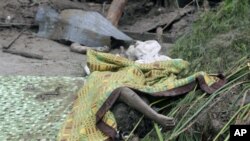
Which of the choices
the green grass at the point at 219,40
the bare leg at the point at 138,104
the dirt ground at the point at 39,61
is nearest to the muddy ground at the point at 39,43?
the dirt ground at the point at 39,61

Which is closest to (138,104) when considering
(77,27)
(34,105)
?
(34,105)

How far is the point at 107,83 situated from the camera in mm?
4551

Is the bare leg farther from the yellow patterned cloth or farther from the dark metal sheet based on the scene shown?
the dark metal sheet

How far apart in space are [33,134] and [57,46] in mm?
3799

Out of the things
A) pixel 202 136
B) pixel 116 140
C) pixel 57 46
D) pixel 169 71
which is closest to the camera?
pixel 202 136

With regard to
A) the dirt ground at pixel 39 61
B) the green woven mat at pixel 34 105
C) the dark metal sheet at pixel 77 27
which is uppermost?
the dark metal sheet at pixel 77 27

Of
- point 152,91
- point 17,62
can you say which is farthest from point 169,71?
point 17,62

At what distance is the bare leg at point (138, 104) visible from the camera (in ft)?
13.7

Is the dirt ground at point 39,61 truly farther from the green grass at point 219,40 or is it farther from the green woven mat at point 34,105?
the green grass at point 219,40

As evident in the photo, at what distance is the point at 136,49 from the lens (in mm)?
6836

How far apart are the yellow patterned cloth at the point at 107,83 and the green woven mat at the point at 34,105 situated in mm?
188

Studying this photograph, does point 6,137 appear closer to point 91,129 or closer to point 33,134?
point 33,134

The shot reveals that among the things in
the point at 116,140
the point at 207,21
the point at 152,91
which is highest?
the point at 207,21

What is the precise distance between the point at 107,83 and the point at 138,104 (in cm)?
36
